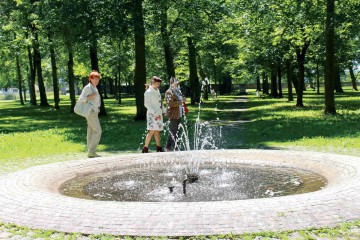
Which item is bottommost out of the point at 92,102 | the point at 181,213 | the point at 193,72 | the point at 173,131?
the point at 181,213

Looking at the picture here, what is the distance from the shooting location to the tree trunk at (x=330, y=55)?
19188 millimetres

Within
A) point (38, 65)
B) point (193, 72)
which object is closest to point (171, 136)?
point (193, 72)

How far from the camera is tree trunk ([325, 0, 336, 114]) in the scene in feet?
63.0

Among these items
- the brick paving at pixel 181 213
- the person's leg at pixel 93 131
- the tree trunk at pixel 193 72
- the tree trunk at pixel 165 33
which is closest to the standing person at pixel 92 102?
the person's leg at pixel 93 131

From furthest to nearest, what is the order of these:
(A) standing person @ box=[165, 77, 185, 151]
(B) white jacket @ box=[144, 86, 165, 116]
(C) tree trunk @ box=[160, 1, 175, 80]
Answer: (C) tree trunk @ box=[160, 1, 175, 80] < (A) standing person @ box=[165, 77, 185, 151] < (B) white jacket @ box=[144, 86, 165, 116]

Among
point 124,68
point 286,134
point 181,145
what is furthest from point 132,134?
point 124,68

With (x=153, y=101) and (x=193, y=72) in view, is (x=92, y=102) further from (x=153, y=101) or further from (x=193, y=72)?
(x=193, y=72)

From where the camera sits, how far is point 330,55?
19906 millimetres

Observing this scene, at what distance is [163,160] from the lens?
9.21m

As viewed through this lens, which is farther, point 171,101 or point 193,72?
point 193,72

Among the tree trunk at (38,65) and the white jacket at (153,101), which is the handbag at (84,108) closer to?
the white jacket at (153,101)

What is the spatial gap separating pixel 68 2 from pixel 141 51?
3860 millimetres

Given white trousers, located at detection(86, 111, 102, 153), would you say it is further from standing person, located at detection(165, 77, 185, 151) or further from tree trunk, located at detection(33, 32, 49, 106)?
tree trunk, located at detection(33, 32, 49, 106)

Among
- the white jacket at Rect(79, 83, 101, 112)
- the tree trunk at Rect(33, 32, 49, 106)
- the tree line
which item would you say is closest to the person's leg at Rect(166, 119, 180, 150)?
the white jacket at Rect(79, 83, 101, 112)
